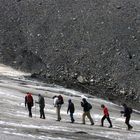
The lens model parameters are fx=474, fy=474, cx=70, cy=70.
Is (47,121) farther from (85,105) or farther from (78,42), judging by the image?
(78,42)

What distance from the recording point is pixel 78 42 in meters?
58.4

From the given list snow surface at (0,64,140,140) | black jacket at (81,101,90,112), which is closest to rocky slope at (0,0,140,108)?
snow surface at (0,64,140,140)

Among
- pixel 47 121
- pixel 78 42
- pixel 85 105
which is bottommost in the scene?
pixel 47 121

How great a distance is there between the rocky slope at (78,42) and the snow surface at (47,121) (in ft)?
16.4

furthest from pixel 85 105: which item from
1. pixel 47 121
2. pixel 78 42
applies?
pixel 78 42

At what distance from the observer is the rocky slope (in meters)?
51.9

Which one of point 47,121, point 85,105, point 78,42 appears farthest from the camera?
point 78,42

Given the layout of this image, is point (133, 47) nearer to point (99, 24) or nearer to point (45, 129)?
point (99, 24)

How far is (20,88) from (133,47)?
1702 cm

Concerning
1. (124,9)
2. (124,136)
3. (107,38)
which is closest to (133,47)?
(107,38)

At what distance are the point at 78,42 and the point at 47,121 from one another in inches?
1220

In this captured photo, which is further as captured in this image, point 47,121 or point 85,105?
point 85,105

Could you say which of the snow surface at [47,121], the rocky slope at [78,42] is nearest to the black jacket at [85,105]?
the snow surface at [47,121]

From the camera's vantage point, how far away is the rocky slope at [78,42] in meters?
51.9
